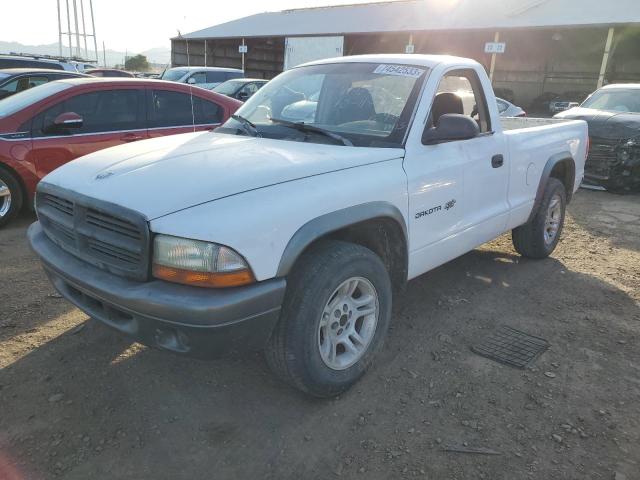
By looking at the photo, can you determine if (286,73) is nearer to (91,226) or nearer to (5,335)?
(91,226)

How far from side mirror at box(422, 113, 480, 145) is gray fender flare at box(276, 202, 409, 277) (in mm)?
605

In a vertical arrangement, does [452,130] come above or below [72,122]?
above

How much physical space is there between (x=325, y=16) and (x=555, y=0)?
13.7 meters

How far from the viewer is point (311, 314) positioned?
8.24 feet

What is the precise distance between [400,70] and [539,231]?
2382mm

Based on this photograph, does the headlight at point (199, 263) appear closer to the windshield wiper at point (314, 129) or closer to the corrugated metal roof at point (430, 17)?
the windshield wiper at point (314, 129)

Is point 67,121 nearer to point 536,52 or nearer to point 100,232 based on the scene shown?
point 100,232

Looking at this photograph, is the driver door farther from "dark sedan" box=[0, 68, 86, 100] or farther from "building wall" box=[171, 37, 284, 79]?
"building wall" box=[171, 37, 284, 79]

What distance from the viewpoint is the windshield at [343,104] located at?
326 cm

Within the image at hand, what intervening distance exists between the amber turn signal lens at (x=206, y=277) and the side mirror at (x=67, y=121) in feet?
13.0

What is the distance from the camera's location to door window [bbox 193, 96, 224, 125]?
6.63 m

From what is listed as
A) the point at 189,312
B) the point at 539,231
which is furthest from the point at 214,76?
the point at 189,312

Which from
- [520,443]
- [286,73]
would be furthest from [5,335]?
[520,443]

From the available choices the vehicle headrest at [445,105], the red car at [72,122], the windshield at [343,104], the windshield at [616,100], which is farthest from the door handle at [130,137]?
the windshield at [616,100]
